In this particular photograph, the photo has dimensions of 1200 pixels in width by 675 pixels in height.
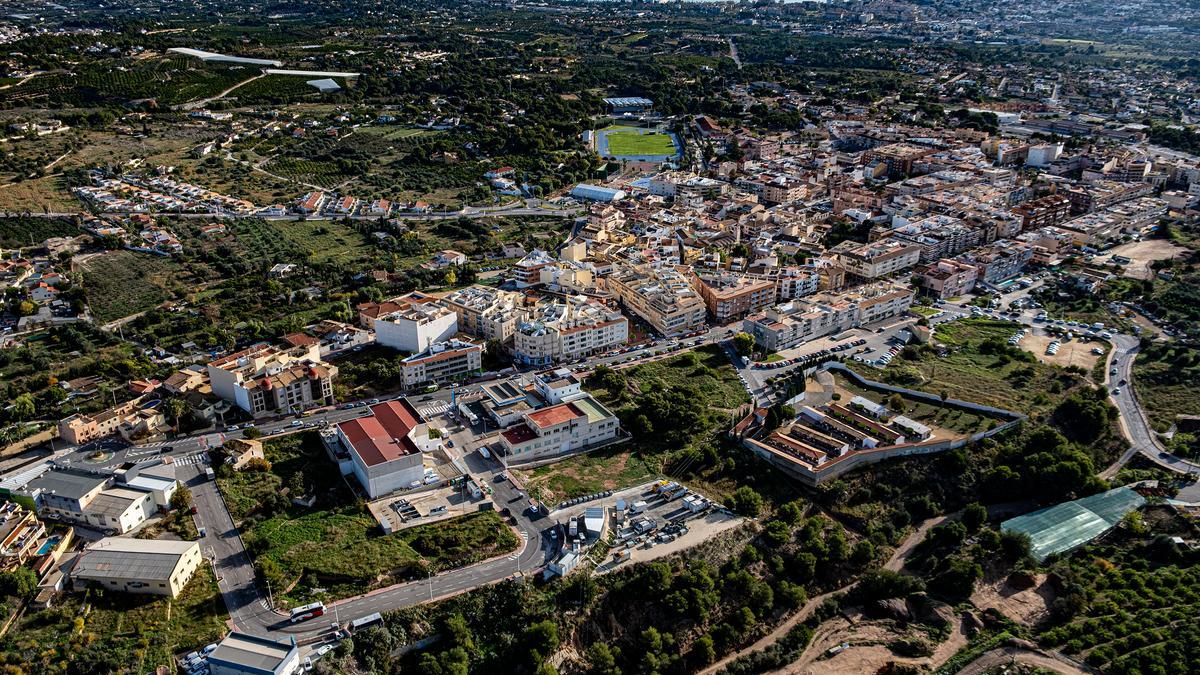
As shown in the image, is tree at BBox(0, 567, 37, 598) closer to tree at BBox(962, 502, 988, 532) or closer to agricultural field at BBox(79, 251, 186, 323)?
agricultural field at BBox(79, 251, 186, 323)

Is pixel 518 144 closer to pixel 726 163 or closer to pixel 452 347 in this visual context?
pixel 726 163

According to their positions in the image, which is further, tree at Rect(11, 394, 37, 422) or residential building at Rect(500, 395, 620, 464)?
tree at Rect(11, 394, 37, 422)

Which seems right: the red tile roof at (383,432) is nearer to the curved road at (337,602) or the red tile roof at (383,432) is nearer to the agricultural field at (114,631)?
the curved road at (337,602)

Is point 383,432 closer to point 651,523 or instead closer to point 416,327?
point 416,327

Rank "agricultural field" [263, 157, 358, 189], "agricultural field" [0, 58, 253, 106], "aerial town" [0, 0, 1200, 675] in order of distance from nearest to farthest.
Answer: "aerial town" [0, 0, 1200, 675]
"agricultural field" [263, 157, 358, 189]
"agricultural field" [0, 58, 253, 106]

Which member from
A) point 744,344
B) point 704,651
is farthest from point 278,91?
point 704,651

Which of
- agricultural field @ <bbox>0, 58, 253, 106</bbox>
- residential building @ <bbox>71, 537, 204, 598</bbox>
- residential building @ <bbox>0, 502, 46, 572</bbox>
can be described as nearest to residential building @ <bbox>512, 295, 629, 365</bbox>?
residential building @ <bbox>71, 537, 204, 598</bbox>

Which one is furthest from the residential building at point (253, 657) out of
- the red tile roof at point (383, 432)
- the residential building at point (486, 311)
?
the residential building at point (486, 311)
